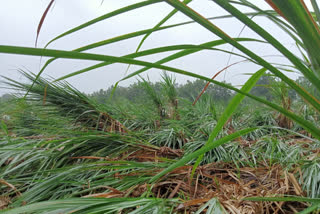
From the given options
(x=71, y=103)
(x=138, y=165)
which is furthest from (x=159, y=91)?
(x=138, y=165)

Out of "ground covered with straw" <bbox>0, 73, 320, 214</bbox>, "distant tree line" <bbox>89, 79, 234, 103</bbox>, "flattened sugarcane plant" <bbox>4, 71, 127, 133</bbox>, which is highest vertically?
"distant tree line" <bbox>89, 79, 234, 103</bbox>

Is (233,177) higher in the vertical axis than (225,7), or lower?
lower

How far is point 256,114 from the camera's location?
1354 mm

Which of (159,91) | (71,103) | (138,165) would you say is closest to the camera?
(138,165)

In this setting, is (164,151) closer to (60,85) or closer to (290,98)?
(60,85)

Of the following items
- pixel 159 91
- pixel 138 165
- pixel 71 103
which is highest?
pixel 159 91

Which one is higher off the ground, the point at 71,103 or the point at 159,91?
the point at 159,91

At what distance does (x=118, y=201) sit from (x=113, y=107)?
0.97 metres

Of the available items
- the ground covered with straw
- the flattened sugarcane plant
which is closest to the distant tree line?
the ground covered with straw

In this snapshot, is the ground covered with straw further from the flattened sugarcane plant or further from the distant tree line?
the distant tree line

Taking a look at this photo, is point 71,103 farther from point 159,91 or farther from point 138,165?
point 159,91

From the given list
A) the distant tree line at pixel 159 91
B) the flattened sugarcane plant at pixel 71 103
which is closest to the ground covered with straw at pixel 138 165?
the flattened sugarcane plant at pixel 71 103

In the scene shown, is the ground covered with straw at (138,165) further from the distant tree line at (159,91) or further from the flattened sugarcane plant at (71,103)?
the distant tree line at (159,91)

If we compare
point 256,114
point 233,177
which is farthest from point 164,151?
point 256,114
